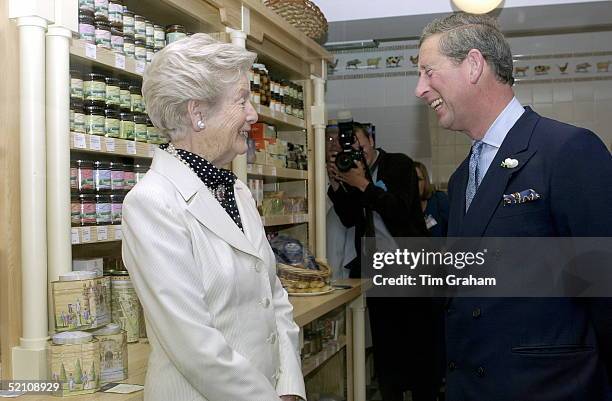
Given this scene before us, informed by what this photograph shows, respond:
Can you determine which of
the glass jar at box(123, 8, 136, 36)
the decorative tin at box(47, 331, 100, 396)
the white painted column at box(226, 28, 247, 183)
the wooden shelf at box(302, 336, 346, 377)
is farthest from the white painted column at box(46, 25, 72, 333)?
the wooden shelf at box(302, 336, 346, 377)

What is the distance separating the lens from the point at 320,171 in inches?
122

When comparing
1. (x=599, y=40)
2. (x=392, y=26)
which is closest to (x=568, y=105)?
(x=599, y=40)

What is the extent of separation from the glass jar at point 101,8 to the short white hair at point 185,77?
22.3 inches

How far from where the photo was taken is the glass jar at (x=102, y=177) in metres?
1.94

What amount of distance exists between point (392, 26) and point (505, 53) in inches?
36.9

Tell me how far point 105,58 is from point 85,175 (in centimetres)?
34

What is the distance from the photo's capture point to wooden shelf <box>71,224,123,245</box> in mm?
1818

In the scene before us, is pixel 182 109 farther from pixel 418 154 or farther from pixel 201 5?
pixel 418 154

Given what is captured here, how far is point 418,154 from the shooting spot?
276cm

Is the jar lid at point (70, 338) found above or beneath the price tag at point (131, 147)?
beneath

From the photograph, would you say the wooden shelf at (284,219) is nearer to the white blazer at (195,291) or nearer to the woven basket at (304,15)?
the woven basket at (304,15)

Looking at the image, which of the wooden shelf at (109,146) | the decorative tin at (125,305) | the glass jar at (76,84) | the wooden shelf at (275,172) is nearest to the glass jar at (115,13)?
the glass jar at (76,84)

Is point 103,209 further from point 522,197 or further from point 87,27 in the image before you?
point 522,197

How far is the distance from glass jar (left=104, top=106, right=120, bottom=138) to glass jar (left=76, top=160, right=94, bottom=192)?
0.35 ft
